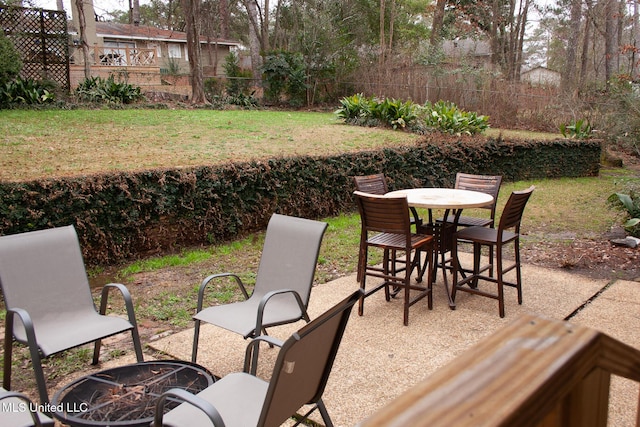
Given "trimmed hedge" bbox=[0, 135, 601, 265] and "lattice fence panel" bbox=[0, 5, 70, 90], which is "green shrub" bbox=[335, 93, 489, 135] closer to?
"trimmed hedge" bbox=[0, 135, 601, 265]

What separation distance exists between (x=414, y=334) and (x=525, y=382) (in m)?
4.01

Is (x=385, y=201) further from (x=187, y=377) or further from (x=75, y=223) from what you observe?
(x=75, y=223)

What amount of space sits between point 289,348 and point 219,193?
5432mm

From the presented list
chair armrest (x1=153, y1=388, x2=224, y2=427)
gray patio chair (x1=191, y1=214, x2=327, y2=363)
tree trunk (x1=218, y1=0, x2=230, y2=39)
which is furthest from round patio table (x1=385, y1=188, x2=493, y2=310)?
tree trunk (x1=218, y1=0, x2=230, y2=39)

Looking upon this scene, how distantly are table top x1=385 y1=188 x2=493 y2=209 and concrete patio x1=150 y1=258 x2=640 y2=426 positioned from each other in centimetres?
103

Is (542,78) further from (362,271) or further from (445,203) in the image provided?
(362,271)

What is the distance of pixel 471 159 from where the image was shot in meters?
11.8

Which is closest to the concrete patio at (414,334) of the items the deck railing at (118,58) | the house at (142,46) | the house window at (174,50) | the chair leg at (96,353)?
the chair leg at (96,353)

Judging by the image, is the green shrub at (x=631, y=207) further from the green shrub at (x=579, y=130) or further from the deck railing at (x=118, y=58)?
the deck railing at (x=118, y=58)

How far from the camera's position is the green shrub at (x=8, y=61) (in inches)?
564

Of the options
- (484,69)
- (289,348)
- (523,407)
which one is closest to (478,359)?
(523,407)

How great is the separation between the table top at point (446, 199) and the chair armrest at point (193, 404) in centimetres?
327

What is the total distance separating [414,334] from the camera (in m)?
4.49

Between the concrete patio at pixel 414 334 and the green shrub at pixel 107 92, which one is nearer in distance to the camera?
the concrete patio at pixel 414 334
